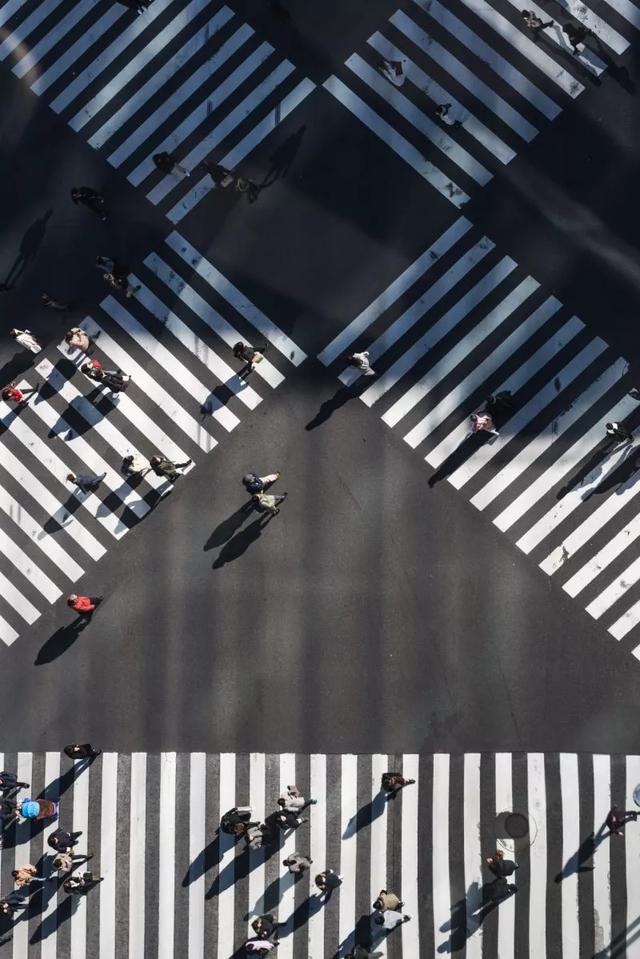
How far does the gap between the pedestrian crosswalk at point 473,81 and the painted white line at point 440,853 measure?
13200 mm

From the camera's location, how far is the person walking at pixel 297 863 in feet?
56.7

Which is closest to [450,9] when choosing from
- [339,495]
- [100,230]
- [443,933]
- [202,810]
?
[100,230]

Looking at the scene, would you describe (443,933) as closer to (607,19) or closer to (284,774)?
(284,774)

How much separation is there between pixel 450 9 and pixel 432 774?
17.6 meters

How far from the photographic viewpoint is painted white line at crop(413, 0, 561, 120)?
18031 mm

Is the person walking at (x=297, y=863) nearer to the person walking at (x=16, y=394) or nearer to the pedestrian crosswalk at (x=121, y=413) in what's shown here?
the pedestrian crosswalk at (x=121, y=413)

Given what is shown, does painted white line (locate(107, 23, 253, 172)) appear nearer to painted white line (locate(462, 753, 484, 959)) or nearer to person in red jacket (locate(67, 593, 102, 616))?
person in red jacket (locate(67, 593, 102, 616))

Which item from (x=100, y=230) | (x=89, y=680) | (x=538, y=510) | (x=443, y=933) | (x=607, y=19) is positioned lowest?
(x=443, y=933)

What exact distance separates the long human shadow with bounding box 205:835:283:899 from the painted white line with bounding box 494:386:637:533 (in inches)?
376

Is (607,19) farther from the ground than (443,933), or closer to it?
farther from the ground

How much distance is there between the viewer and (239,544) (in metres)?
18.0

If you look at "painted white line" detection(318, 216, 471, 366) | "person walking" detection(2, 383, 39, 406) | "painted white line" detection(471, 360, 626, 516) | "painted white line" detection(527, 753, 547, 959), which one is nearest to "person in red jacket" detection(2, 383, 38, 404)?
"person walking" detection(2, 383, 39, 406)

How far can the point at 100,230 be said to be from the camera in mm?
18500

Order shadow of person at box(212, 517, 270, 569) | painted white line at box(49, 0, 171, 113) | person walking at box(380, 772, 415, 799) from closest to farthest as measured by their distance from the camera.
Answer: person walking at box(380, 772, 415, 799) → shadow of person at box(212, 517, 270, 569) → painted white line at box(49, 0, 171, 113)
